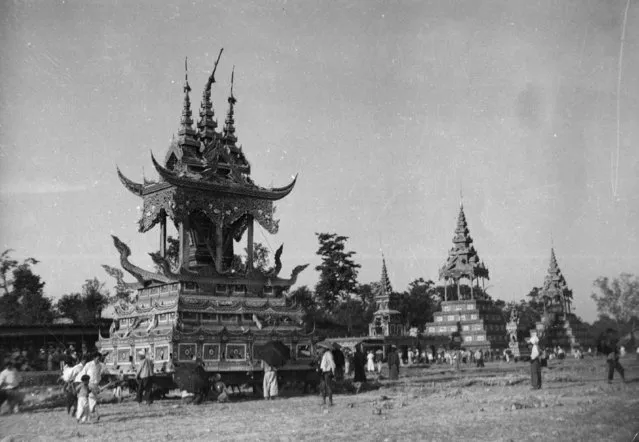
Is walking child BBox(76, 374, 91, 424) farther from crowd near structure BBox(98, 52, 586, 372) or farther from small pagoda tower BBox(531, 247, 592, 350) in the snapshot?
small pagoda tower BBox(531, 247, 592, 350)

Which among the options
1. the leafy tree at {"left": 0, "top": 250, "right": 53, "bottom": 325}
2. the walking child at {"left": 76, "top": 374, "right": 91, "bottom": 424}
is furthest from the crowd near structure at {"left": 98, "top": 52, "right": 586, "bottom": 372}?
the leafy tree at {"left": 0, "top": 250, "right": 53, "bottom": 325}

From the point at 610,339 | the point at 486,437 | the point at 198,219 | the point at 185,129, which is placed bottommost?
the point at 486,437

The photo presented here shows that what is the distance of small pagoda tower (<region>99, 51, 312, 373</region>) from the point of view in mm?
24359

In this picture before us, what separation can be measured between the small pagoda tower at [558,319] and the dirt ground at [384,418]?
201 ft

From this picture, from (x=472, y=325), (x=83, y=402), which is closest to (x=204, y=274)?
(x=83, y=402)

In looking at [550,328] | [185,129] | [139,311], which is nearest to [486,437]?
[139,311]

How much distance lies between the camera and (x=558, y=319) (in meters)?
89.9

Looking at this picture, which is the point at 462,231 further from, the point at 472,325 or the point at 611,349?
the point at 611,349

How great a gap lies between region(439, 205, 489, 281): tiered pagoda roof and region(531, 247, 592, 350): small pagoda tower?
886 centimetres

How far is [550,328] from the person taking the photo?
Result: 289 ft

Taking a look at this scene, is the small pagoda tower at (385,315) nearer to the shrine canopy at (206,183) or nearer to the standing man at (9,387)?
the shrine canopy at (206,183)

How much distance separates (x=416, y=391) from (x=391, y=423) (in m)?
9.18

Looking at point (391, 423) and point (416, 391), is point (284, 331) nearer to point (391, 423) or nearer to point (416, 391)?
point (416, 391)

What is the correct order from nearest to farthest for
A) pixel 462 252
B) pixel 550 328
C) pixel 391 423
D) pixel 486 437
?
pixel 486 437
pixel 391 423
pixel 462 252
pixel 550 328
